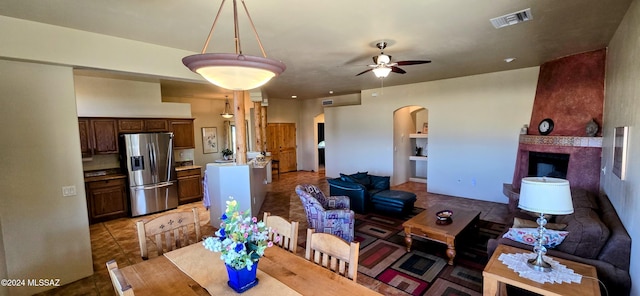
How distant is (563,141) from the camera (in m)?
4.59

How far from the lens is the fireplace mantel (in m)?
4.24

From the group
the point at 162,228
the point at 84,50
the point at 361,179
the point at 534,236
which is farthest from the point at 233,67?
the point at 361,179

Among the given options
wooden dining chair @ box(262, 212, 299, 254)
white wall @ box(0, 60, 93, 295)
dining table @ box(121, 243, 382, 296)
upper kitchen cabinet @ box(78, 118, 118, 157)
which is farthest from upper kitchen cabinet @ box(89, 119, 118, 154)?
wooden dining chair @ box(262, 212, 299, 254)

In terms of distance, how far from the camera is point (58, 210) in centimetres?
304

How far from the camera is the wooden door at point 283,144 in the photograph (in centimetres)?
994

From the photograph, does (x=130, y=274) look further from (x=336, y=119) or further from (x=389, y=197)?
(x=336, y=119)

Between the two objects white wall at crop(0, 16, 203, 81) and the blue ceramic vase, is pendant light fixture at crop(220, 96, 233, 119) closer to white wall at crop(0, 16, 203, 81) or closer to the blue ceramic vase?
white wall at crop(0, 16, 203, 81)

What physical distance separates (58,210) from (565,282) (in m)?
4.81

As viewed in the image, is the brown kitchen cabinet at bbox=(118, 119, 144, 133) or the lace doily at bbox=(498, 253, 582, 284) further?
the brown kitchen cabinet at bbox=(118, 119, 144, 133)

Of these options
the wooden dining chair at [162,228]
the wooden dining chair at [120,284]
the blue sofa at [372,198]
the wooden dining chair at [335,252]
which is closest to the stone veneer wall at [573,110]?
the blue sofa at [372,198]

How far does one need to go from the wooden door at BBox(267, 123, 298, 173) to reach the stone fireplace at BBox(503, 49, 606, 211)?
716cm

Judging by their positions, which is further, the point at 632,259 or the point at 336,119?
the point at 336,119

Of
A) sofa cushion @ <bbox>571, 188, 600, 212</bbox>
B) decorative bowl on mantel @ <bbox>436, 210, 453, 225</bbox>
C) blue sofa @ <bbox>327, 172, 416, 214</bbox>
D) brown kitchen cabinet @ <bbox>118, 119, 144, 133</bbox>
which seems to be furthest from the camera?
brown kitchen cabinet @ <bbox>118, 119, 144, 133</bbox>

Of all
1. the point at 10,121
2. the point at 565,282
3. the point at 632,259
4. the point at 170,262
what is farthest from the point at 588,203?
the point at 10,121
